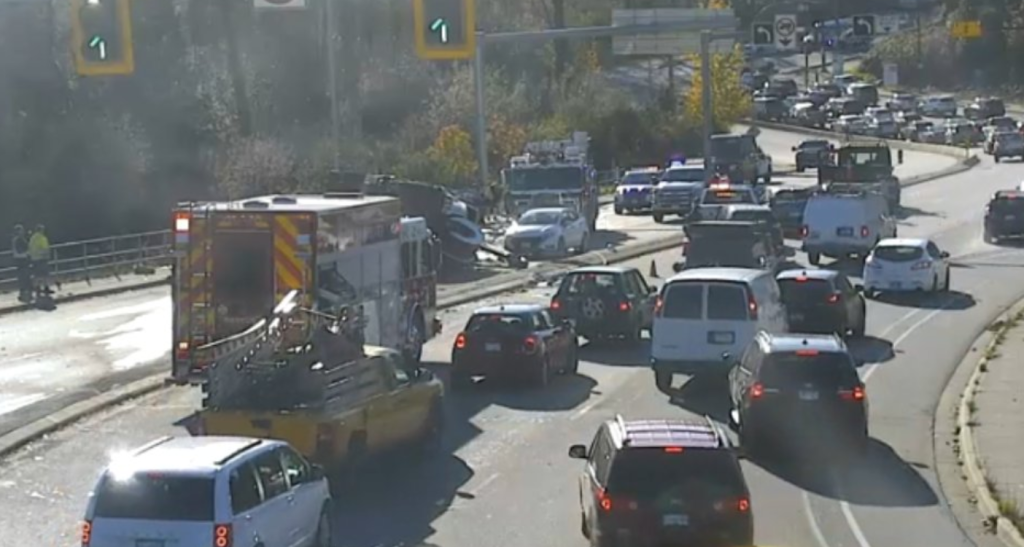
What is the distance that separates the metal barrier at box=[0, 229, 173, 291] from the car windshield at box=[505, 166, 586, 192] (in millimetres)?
12366

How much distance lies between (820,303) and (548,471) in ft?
46.6

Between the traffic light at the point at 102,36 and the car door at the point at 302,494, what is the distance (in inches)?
565

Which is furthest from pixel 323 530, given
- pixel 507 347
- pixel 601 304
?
pixel 601 304

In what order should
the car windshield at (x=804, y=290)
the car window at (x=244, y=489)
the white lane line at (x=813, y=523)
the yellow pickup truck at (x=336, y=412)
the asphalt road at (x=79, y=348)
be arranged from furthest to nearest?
the car windshield at (x=804, y=290) → the asphalt road at (x=79, y=348) → the yellow pickup truck at (x=336, y=412) → the white lane line at (x=813, y=523) → the car window at (x=244, y=489)

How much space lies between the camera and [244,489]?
1534 cm

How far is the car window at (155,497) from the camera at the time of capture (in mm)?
14797

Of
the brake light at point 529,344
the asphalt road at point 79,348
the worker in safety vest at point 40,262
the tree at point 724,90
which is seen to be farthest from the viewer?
A: the tree at point 724,90

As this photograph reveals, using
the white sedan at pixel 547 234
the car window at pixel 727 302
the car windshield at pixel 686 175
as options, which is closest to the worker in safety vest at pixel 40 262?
the white sedan at pixel 547 234

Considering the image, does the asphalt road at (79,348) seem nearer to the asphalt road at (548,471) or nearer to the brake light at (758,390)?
the asphalt road at (548,471)

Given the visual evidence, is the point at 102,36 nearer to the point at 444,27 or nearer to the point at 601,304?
the point at 444,27

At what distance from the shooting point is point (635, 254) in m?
56.0

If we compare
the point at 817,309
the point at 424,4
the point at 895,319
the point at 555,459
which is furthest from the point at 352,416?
the point at 895,319

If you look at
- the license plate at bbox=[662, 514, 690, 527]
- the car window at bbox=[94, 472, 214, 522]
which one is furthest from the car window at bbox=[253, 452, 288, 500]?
the license plate at bbox=[662, 514, 690, 527]

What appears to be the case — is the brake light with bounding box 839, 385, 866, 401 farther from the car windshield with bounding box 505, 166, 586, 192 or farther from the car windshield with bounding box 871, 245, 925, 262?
the car windshield with bounding box 505, 166, 586, 192
